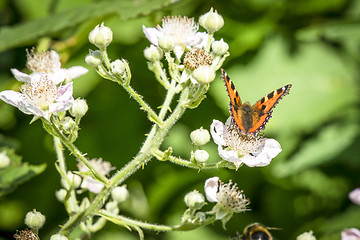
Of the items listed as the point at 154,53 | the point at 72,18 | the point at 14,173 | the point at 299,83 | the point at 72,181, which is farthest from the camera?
the point at 299,83

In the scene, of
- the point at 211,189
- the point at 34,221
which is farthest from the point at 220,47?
the point at 34,221

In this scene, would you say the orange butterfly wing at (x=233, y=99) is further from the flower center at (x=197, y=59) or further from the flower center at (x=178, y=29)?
the flower center at (x=178, y=29)

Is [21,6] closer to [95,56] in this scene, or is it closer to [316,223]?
[95,56]

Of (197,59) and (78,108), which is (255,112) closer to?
(197,59)

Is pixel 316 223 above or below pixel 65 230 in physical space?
above

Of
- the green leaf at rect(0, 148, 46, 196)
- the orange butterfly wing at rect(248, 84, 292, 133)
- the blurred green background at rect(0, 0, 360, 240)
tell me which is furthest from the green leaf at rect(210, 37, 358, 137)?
the green leaf at rect(0, 148, 46, 196)

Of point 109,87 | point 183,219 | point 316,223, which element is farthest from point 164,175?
point 183,219

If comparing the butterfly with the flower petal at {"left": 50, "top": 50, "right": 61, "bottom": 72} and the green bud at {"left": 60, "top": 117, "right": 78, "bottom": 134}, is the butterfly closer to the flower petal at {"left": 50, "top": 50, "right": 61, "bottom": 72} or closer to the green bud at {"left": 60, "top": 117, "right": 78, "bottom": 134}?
the green bud at {"left": 60, "top": 117, "right": 78, "bottom": 134}
